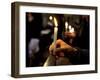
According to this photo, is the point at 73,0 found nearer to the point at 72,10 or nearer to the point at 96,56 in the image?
the point at 72,10

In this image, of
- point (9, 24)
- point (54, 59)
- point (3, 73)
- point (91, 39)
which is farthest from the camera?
point (91, 39)

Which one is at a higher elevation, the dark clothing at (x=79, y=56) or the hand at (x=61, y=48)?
the hand at (x=61, y=48)

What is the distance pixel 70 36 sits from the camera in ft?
7.53

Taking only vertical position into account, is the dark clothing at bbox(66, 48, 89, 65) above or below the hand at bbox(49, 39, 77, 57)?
below

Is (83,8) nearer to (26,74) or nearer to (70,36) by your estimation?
(70,36)

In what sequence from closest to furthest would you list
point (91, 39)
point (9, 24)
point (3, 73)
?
point (3, 73), point (9, 24), point (91, 39)

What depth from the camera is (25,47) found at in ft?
6.90

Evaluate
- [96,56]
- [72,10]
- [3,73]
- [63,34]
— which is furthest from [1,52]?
[96,56]

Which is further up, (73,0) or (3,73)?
(73,0)

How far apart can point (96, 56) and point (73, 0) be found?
58 centimetres

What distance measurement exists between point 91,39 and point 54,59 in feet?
1.42

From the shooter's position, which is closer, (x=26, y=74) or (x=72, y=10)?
(x=26, y=74)

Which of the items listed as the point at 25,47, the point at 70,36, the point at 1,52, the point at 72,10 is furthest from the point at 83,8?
the point at 1,52

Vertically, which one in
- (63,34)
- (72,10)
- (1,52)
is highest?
(72,10)
